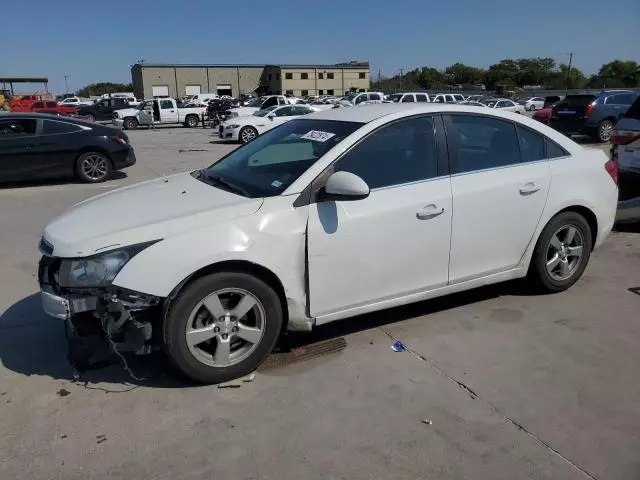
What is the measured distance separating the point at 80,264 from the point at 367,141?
200 centimetres

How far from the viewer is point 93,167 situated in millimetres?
11305

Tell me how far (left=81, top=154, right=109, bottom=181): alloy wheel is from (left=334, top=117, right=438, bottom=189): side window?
895 centimetres

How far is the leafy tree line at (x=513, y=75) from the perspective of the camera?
8991 cm

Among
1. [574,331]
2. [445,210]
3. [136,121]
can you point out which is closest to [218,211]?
[445,210]

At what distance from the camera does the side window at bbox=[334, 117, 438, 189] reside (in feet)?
12.3

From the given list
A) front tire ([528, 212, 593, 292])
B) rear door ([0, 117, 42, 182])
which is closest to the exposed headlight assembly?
front tire ([528, 212, 593, 292])

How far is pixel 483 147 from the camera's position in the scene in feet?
14.0

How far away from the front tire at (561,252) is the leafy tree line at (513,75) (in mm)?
82724

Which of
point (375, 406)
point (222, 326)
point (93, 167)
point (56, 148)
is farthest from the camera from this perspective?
point (93, 167)

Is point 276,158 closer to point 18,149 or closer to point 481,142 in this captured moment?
point 481,142

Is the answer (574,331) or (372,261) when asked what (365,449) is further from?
(574,331)

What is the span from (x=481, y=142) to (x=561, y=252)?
4.07 feet

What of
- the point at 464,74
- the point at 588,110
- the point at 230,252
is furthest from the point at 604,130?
the point at 464,74

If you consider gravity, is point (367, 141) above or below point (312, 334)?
above
